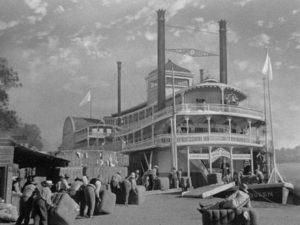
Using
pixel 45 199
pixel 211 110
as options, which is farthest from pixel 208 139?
pixel 45 199

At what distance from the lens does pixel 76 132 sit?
2056 inches

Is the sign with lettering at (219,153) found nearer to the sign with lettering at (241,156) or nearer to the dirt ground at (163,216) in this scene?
the sign with lettering at (241,156)

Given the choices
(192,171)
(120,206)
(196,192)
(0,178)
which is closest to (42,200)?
(0,178)

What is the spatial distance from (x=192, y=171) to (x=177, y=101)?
6081 mm

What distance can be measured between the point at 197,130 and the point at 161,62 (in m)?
6.97

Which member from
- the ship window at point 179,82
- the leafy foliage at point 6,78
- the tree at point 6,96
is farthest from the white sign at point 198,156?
the leafy foliage at point 6,78

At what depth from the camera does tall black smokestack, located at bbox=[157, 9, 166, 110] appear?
3566cm

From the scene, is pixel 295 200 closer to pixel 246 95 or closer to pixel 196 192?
pixel 196 192

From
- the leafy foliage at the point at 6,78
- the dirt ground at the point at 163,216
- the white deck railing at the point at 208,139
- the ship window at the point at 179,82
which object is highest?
the ship window at the point at 179,82

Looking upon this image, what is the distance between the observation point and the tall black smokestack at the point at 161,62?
1404 inches

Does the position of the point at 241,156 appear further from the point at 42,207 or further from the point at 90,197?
the point at 42,207

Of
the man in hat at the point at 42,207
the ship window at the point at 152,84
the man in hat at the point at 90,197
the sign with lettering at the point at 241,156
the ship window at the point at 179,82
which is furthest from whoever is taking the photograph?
the ship window at the point at 152,84

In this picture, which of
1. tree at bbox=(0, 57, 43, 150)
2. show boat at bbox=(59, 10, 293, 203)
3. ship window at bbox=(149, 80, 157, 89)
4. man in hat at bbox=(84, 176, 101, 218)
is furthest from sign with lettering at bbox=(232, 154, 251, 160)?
man in hat at bbox=(84, 176, 101, 218)

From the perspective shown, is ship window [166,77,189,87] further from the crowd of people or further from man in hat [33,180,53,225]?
man in hat [33,180,53,225]
